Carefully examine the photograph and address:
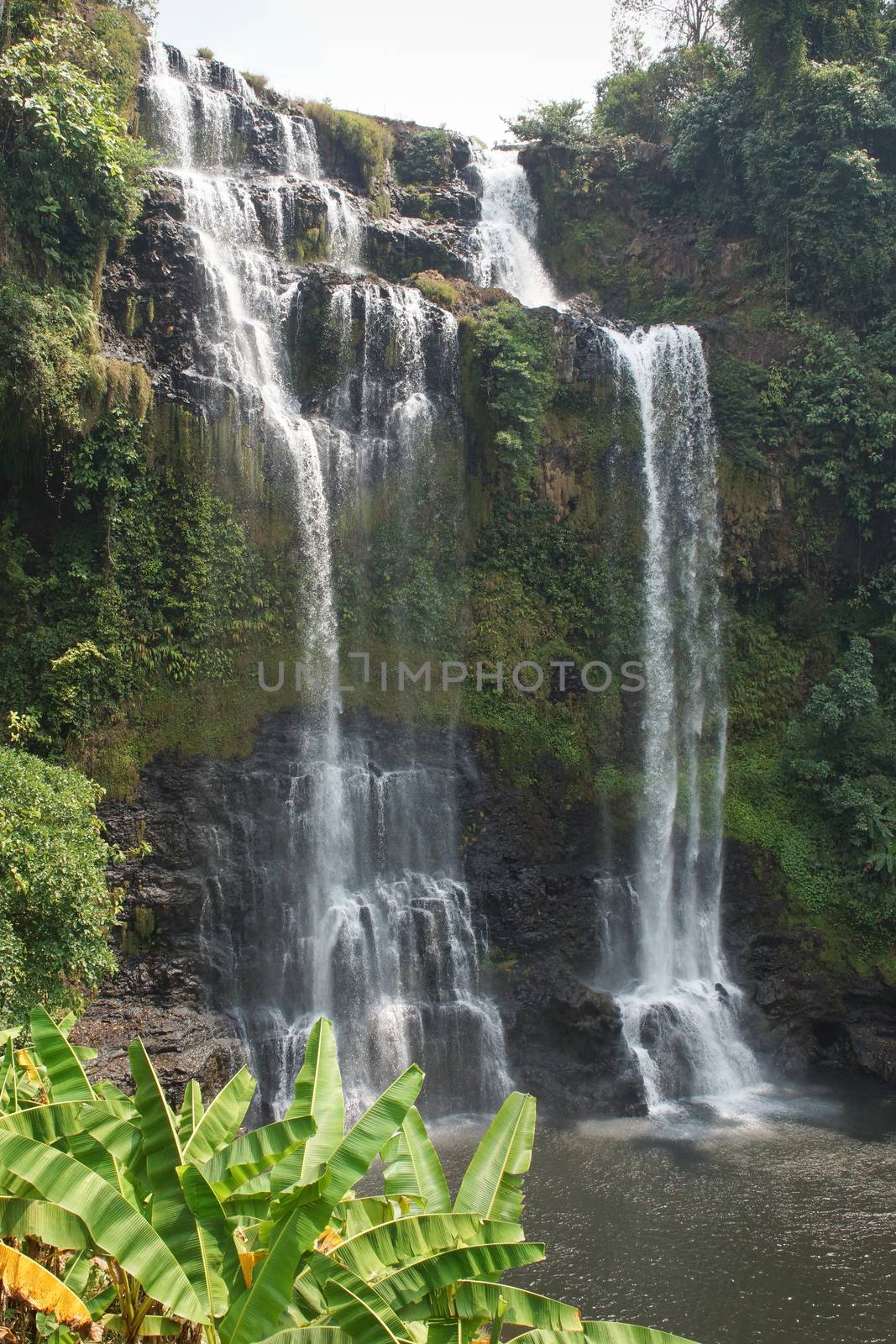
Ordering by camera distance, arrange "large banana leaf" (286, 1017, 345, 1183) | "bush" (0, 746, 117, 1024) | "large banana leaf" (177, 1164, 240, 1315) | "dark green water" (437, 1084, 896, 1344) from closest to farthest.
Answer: "large banana leaf" (177, 1164, 240, 1315) < "large banana leaf" (286, 1017, 345, 1183) < "dark green water" (437, 1084, 896, 1344) < "bush" (0, 746, 117, 1024)

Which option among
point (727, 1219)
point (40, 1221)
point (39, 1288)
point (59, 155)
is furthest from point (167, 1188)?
point (59, 155)

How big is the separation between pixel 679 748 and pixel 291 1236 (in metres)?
13.6

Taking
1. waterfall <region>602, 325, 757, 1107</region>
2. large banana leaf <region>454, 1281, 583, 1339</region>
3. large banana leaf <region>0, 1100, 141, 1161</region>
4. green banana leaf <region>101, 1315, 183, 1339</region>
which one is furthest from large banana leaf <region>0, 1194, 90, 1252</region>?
waterfall <region>602, 325, 757, 1107</region>

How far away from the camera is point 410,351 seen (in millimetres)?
16562

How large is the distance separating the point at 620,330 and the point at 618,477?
2.91m

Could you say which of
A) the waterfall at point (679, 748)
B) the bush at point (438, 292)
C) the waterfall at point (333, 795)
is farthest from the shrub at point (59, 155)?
the waterfall at point (679, 748)

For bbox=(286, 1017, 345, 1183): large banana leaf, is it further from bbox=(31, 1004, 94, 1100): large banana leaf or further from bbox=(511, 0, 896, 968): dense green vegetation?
bbox=(511, 0, 896, 968): dense green vegetation

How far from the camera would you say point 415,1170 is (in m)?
5.12

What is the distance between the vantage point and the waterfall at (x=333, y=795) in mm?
13383

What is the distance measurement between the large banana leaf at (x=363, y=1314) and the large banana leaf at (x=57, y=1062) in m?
1.60

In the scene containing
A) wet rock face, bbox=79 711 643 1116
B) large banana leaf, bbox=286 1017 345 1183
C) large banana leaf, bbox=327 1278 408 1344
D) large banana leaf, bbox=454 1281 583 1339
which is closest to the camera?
large banana leaf, bbox=327 1278 408 1344

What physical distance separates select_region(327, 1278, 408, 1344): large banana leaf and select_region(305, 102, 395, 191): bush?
68.8 ft

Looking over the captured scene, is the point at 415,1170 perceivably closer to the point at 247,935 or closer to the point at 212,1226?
the point at 212,1226

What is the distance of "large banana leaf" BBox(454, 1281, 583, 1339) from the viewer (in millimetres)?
4348
